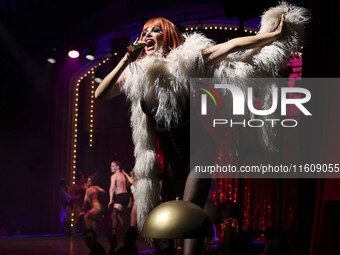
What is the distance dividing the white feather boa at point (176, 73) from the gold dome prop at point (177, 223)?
0.52m

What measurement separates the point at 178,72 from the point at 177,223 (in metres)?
0.77

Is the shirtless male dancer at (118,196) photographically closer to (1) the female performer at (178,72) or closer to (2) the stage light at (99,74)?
(2) the stage light at (99,74)

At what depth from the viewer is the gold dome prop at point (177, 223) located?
5.85 ft

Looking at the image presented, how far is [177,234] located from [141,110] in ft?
2.87

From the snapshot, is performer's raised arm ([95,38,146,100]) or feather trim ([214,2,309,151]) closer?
performer's raised arm ([95,38,146,100])

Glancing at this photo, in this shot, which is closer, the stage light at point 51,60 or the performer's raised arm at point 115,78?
the performer's raised arm at point 115,78

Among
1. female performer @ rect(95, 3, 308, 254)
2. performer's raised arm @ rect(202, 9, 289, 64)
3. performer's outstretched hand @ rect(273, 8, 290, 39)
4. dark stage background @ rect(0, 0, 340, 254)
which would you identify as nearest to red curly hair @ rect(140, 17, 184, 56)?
female performer @ rect(95, 3, 308, 254)

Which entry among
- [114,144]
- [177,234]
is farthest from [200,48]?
[114,144]

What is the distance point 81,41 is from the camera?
9.80 m

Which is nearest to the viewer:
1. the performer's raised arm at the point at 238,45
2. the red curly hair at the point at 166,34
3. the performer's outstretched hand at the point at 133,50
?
the performer's outstretched hand at the point at 133,50

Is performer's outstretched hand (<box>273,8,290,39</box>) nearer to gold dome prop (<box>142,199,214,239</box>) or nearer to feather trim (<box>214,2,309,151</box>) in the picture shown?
feather trim (<box>214,2,309,151</box>)

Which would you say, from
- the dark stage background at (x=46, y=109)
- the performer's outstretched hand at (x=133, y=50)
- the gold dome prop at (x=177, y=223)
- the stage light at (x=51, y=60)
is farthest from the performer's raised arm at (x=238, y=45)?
the stage light at (x=51, y=60)

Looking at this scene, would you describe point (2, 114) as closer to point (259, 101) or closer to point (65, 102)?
point (65, 102)

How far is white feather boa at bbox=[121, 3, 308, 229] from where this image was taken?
7.34 feet
